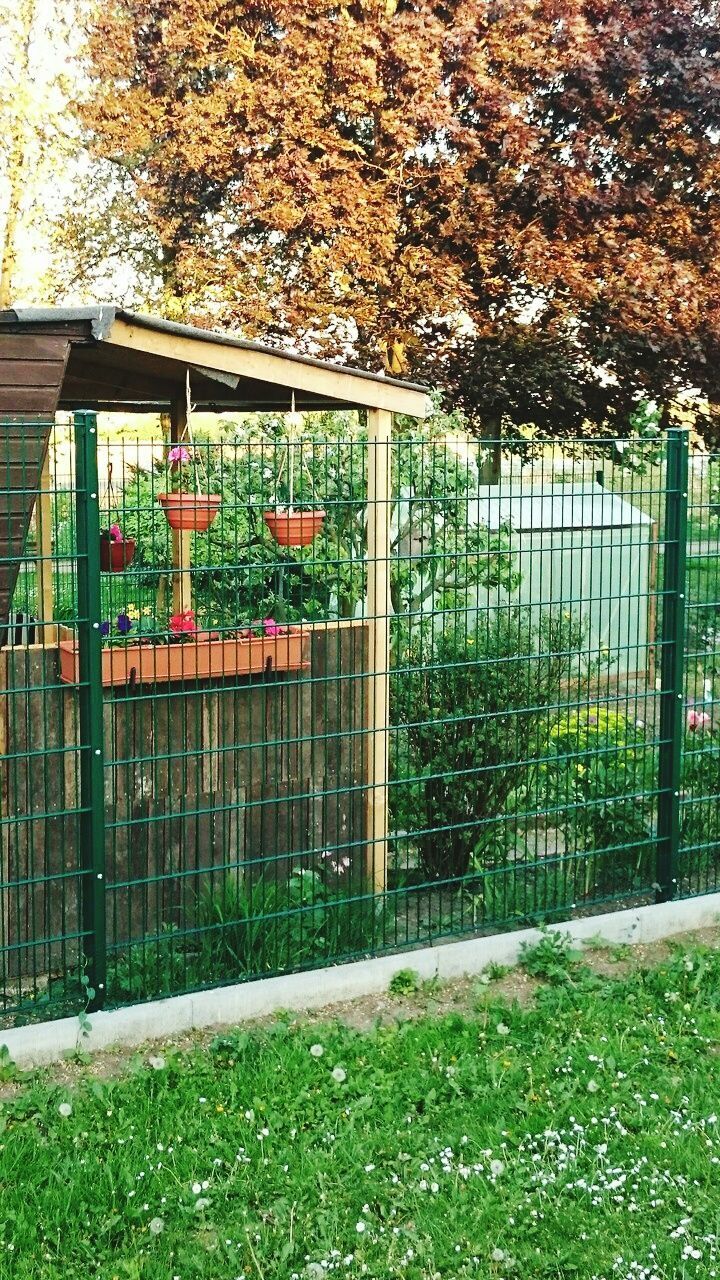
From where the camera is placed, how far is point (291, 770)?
20.0 ft

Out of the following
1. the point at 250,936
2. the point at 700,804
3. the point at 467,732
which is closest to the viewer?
the point at 250,936

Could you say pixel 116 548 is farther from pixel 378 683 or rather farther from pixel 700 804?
pixel 700 804

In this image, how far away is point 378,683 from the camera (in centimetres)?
604

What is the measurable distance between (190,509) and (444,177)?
15.0 meters

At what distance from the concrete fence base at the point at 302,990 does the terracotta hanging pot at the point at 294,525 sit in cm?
183

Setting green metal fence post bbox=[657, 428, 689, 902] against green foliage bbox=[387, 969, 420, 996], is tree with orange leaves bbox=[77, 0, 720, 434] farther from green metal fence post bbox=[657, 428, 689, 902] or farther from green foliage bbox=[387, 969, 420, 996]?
green foliage bbox=[387, 969, 420, 996]

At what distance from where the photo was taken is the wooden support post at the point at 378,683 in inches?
235

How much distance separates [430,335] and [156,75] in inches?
216

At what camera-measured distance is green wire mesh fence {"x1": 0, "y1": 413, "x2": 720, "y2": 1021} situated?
5.22 metres

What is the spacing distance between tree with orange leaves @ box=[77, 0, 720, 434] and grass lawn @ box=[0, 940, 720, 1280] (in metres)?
14.8

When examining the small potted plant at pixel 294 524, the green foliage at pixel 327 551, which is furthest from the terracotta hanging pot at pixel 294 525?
the green foliage at pixel 327 551

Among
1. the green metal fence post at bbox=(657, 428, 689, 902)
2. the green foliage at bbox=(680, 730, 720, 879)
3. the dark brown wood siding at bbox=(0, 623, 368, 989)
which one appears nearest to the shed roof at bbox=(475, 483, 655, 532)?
the green metal fence post at bbox=(657, 428, 689, 902)

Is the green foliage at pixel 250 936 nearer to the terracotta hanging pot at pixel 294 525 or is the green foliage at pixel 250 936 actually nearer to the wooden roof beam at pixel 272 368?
the terracotta hanging pot at pixel 294 525

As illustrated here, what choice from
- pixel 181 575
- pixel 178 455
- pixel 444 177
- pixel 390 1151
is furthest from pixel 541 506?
pixel 444 177
